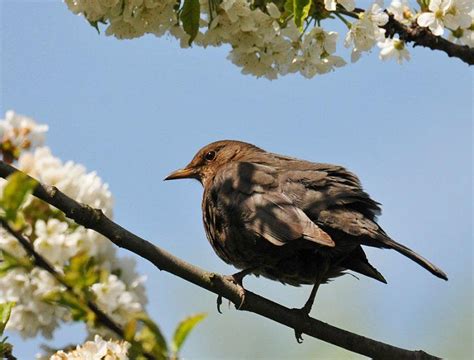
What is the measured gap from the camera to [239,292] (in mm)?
4543

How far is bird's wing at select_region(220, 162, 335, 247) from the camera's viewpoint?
16.3 ft

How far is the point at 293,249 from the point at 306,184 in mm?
411

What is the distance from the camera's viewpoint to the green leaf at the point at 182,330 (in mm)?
2293

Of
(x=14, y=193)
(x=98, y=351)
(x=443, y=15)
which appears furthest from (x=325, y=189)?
(x=14, y=193)

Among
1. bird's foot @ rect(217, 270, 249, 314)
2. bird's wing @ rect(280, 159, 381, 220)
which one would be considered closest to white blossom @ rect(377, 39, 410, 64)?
bird's wing @ rect(280, 159, 381, 220)

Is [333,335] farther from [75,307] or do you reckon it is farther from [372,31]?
[75,307]

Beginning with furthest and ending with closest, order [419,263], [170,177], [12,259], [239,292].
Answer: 1. [170,177]
2. [419,263]
3. [239,292]
4. [12,259]

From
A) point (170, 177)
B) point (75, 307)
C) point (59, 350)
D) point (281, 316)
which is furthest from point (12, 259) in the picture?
point (170, 177)

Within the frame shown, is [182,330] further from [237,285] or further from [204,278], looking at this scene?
[237,285]

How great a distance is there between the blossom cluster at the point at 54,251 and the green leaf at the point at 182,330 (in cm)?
121

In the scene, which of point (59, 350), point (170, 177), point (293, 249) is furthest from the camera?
point (170, 177)

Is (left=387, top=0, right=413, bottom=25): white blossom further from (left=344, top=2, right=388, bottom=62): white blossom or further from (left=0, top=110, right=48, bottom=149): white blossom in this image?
(left=0, top=110, right=48, bottom=149): white blossom

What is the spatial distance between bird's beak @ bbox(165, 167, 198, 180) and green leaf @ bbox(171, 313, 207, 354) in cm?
447

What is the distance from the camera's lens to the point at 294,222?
16.5 feet
